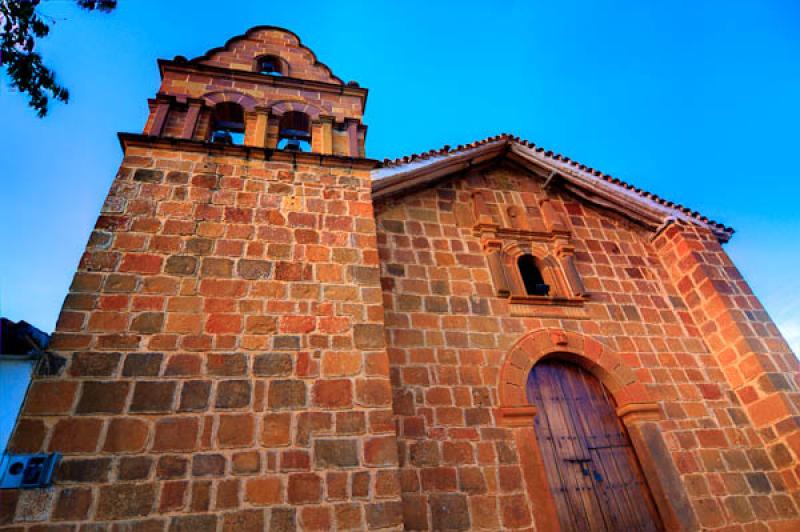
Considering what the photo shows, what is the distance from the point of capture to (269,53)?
6.80m

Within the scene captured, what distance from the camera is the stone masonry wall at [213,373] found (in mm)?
2922

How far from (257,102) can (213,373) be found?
13.5 ft

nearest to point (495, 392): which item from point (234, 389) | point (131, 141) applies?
point (234, 389)

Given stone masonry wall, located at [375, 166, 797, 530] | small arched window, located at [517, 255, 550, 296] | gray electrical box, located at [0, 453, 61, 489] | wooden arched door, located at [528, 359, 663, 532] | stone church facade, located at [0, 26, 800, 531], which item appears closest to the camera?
gray electrical box, located at [0, 453, 61, 489]

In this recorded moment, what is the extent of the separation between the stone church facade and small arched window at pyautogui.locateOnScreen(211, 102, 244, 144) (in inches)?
1.2

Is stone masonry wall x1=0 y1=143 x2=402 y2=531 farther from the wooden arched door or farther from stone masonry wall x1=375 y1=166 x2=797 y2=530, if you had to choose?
the wooden arched door

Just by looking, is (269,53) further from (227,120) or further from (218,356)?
(218,356)

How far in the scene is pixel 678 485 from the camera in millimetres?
4645

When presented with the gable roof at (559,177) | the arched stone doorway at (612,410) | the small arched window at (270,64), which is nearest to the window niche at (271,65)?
the small arched window at (270,64)

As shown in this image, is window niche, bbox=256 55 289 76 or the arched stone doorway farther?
window niche, bbox=256 55 289 76

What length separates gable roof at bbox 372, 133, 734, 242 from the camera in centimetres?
656

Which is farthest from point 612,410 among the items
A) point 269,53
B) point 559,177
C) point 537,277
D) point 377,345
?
point 269,53

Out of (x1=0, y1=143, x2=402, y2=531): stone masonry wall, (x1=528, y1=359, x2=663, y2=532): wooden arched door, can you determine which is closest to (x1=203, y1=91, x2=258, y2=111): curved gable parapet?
(x1=0, y1=143, x2=402, y2=531): stone masonry wall

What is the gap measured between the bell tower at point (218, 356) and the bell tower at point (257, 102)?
0.37ft
